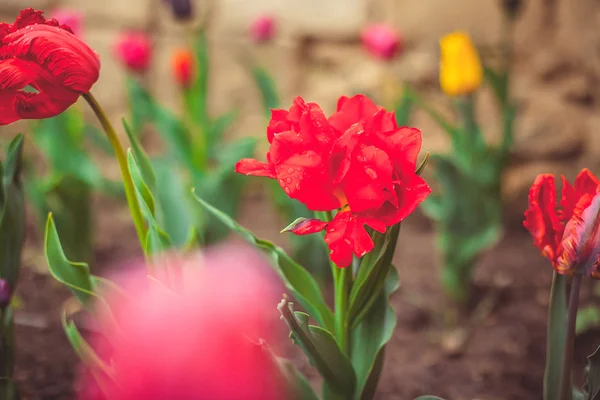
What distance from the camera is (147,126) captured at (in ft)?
7.52

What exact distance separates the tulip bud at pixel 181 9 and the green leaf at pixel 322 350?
38.5 inches

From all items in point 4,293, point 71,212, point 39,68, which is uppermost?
point 39,68

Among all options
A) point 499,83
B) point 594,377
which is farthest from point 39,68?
point 499,83

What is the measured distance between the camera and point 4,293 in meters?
Result: 0.59

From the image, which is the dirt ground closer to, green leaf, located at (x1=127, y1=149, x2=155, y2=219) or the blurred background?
the blurred background

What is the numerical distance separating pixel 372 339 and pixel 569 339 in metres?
0.19

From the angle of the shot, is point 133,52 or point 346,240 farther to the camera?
point 133,52

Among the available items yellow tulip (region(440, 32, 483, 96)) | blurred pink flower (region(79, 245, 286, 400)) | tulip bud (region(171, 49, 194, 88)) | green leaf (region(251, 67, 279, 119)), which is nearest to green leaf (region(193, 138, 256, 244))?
green leaf (region(251, 67, 279, 119))

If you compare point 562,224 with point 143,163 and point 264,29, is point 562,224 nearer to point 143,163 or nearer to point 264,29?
point 143,163

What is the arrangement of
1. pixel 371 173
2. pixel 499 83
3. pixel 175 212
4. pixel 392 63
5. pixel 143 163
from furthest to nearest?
pixel 392 63 → pixel 499 83 → pixel 175 212 → pixel 143 163 → pixel 371 173

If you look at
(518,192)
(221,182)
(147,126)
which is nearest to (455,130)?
(221,182)

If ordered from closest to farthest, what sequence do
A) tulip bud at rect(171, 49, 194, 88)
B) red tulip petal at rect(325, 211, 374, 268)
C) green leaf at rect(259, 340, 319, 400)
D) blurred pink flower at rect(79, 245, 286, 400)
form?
blurred pink flower at rect(79, 245, 286, 400)
red tulip petal at rect(325, 211, 374, 268)
green leaf at rect(259, 340, 319, 400)
tulip bud at rect(171, 49, 194, 88)

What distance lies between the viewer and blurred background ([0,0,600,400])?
115 cm

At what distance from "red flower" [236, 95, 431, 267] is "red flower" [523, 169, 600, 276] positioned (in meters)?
0.14
